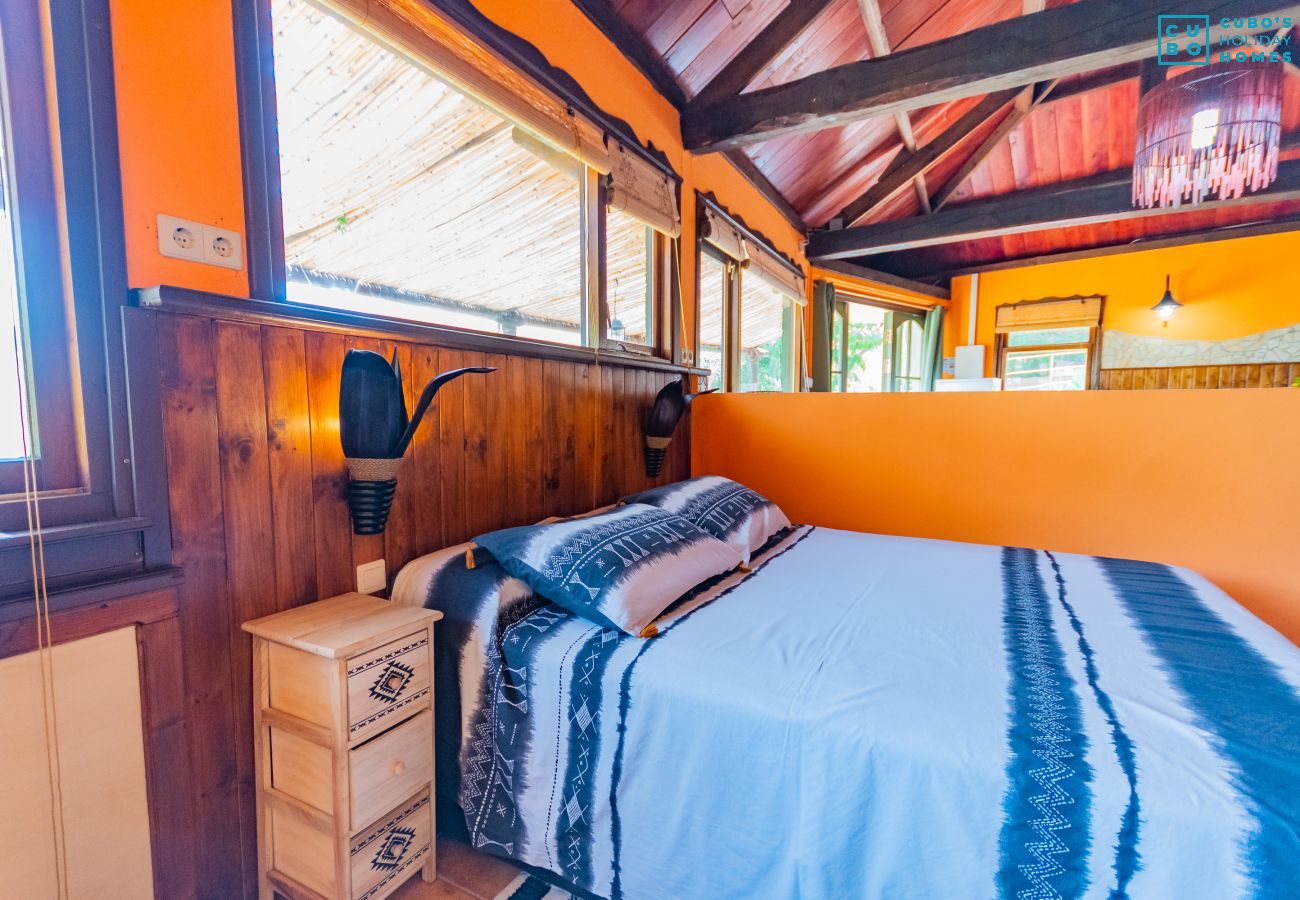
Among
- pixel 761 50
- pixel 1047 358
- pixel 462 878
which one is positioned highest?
pixel 761 50

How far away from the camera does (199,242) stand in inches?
43.3

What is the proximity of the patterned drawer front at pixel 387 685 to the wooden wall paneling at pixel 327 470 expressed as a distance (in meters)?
0.31

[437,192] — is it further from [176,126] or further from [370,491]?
[370,491]

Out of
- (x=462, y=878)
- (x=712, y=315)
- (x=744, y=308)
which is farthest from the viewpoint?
(x=744, y=308)

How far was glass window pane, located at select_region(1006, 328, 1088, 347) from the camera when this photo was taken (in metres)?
5.63

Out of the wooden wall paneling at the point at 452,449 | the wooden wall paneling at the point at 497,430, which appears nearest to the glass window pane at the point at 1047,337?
the wooden wall paneling at the point at 497,430

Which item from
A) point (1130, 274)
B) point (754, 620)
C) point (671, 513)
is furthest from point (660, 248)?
point (1130, 274)

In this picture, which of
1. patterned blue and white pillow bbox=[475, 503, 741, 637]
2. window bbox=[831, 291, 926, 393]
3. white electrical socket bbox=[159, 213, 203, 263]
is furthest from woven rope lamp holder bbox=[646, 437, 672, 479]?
window bbox=[831, 291, 926, 393]

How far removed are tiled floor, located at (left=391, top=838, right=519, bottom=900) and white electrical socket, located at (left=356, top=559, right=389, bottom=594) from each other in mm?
663

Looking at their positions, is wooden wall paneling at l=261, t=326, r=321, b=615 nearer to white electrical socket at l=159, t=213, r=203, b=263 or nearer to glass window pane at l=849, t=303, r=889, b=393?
white electrical socket at l=159, t=213, r=203, b=263

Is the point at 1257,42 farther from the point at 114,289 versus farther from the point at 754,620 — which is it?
the point at 114,289

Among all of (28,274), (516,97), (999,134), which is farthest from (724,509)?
(999,134)

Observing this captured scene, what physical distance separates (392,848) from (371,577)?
60 cm

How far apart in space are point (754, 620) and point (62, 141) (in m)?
1.61
